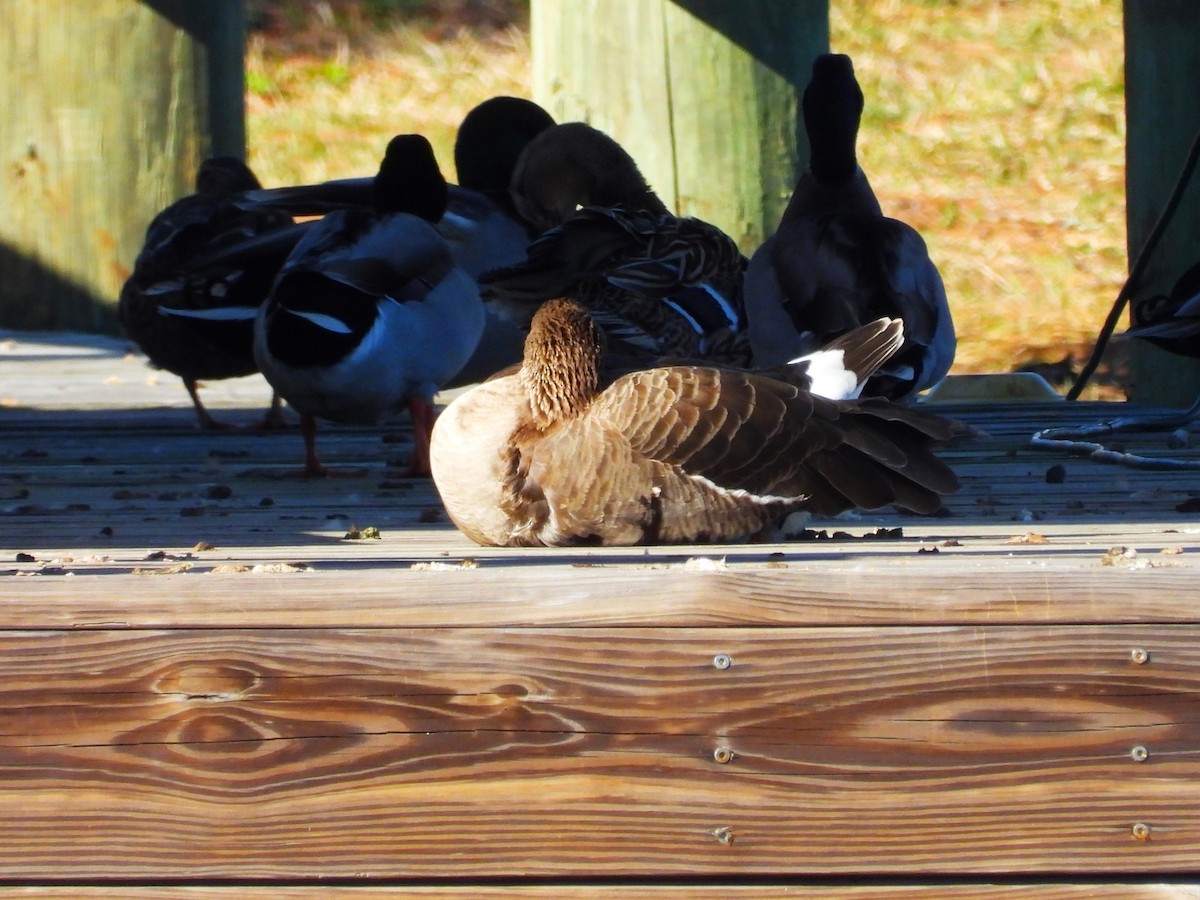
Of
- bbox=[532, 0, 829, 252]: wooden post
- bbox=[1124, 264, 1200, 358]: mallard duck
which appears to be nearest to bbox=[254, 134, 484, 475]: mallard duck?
bbox=[532, 0, 829, 252]: wooden post

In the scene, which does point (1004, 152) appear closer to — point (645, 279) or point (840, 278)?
point (645, 279)

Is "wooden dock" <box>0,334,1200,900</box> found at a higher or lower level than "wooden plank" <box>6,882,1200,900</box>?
higher

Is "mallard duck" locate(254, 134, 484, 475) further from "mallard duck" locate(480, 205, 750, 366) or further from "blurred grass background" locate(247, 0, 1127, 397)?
"blurred grass background" locate(247, 0, 1127, 397)

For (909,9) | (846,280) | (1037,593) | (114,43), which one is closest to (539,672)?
(1037,593)

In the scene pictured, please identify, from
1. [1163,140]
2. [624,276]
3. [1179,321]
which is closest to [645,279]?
[624,276]

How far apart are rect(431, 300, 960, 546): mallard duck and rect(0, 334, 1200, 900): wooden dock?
0.92m

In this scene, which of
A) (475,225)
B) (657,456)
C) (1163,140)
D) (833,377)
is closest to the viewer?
(657,456)

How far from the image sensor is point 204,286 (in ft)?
19.7

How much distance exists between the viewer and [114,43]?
28.5ft

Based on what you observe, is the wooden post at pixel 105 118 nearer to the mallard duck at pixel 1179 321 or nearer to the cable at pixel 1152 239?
the cable at pixel 1152 239

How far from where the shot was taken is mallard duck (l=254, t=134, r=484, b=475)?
211 inches

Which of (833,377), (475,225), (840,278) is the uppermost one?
(475,225)

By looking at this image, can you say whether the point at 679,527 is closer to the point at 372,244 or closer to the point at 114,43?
the point at 372,244

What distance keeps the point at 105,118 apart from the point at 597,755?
22.6ft
